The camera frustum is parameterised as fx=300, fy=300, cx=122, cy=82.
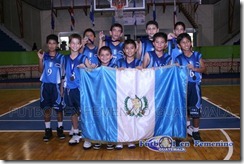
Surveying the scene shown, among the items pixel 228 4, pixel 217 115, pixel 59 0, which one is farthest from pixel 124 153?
pixel 228 4

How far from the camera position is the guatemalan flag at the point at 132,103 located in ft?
13.1

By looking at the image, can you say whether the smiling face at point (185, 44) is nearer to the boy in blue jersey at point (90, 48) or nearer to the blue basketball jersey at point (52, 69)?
the boy in blue jersey at point (90, 48)

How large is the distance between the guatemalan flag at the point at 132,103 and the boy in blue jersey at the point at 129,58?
0.18 m

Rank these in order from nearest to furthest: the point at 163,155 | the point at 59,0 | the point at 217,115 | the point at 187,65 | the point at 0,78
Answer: the point at 163,155 < the point at 187,65 < the point at 217,115 < the point at 0,78 < the point at 59,0

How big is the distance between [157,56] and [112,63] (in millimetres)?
701

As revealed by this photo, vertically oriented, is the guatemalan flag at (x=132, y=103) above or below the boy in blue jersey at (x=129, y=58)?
below

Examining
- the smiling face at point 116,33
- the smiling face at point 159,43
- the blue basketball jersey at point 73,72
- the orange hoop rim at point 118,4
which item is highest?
the orange hoop rim at point 118,4

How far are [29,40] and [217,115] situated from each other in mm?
14479

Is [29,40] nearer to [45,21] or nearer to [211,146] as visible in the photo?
[45,21]

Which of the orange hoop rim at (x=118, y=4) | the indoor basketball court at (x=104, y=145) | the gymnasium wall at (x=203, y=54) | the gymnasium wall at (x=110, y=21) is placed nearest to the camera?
the indoor basketball court at (x=104, y=145)

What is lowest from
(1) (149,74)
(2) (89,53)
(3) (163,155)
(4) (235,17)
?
(3) (163,155)

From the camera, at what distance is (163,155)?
146 inches

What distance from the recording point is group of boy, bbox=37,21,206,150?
13.4ft

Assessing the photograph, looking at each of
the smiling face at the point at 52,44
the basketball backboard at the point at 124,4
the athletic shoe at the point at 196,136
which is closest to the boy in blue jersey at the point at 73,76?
the smiling face at the point at 52,44
